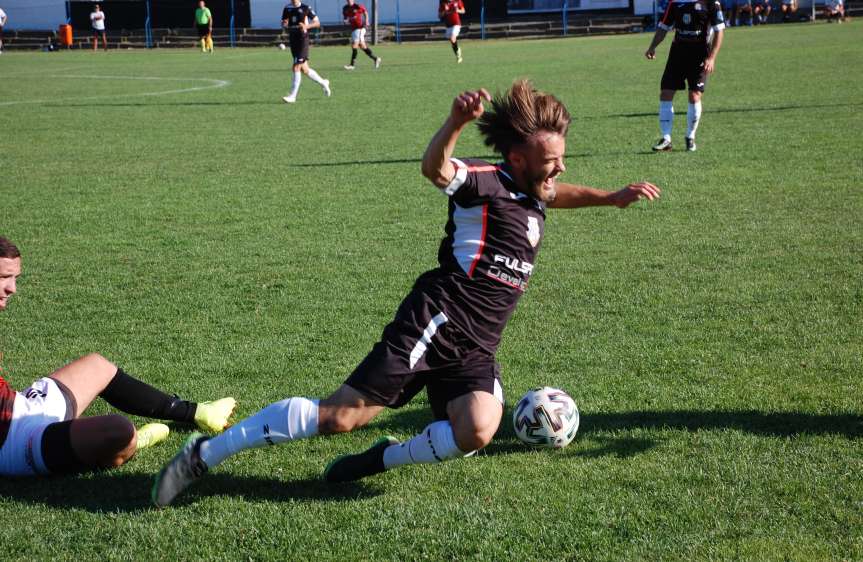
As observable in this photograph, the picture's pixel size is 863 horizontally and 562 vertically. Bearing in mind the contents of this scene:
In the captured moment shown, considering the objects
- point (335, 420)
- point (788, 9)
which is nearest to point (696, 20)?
point (335, 420)

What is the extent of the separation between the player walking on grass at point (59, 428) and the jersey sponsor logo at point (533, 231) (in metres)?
1.83

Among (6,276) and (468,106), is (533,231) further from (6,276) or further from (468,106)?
(6,276)

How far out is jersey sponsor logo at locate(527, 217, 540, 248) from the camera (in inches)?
161

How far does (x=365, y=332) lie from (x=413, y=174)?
5.62 meters

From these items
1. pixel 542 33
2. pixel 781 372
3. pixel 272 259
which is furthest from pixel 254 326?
pixel 542 33

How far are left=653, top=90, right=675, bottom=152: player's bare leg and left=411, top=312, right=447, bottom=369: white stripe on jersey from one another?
922 cm

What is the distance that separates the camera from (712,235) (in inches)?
324

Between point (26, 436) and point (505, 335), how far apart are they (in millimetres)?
2855

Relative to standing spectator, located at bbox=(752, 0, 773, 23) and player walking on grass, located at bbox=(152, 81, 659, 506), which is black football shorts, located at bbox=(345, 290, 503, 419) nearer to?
player walking on grass, located at bbox=(152, 81, 659, 506)

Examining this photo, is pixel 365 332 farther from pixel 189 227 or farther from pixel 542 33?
pixel 542 33

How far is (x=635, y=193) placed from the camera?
13.5 feet

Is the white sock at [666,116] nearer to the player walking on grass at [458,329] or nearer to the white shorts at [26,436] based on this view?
the player walking on grass at [458,329]

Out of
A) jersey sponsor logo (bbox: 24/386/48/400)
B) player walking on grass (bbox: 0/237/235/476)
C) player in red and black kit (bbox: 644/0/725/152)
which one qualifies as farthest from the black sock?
player in red and black kit (bbox: 644/0/725/152)

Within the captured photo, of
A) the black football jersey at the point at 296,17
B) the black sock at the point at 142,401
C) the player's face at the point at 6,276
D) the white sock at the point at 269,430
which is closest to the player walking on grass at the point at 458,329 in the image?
the white sock at the point at 269,430
